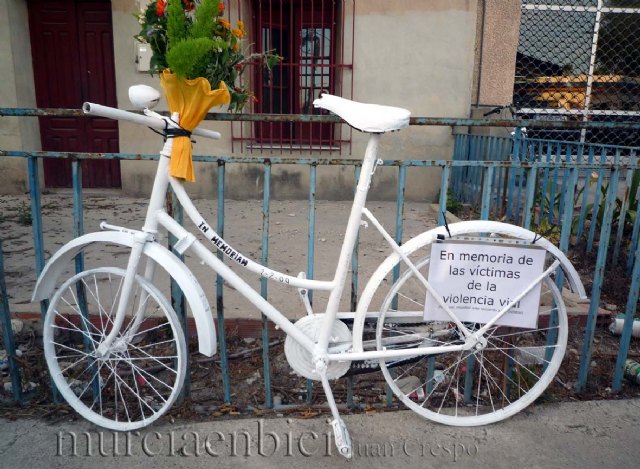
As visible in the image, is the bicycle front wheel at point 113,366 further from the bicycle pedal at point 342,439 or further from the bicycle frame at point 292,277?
the bicycle pedal at point 342,439

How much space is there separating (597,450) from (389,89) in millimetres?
5483

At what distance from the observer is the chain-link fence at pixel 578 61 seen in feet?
25.3

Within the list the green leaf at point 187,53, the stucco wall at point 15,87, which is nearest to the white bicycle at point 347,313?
the green leaf at point 187,53

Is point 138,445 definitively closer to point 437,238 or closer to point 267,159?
point 267,159

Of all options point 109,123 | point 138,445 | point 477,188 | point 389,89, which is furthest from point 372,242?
point 109,123

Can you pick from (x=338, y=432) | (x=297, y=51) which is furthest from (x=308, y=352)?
(x=297, y=51)

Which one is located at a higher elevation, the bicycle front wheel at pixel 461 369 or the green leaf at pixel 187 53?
the green leaf at pixel 187 53

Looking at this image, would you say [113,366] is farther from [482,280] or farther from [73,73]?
[73,73]

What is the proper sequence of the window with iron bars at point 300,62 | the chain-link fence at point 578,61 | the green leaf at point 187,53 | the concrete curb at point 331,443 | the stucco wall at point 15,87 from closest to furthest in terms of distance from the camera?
1. the green leaf at point 187,53
2. the concrete curb at point 331,443
3. the stucco wall at point 15,87
4. the window with iron bars at point 300,62
5. the chain-link fence at point 578,61

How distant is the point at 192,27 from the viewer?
1.96 metres

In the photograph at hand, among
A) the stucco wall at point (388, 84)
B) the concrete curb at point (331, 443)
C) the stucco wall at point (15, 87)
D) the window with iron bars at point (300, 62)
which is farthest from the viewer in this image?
the window with iron bars at point (300, 62)

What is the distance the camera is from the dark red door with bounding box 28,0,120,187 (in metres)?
6.78

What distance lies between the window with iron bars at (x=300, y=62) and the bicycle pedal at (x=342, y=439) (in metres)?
4.97

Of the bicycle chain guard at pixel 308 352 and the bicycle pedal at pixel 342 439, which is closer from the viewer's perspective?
the bicycle pedal at pixel 342 439
